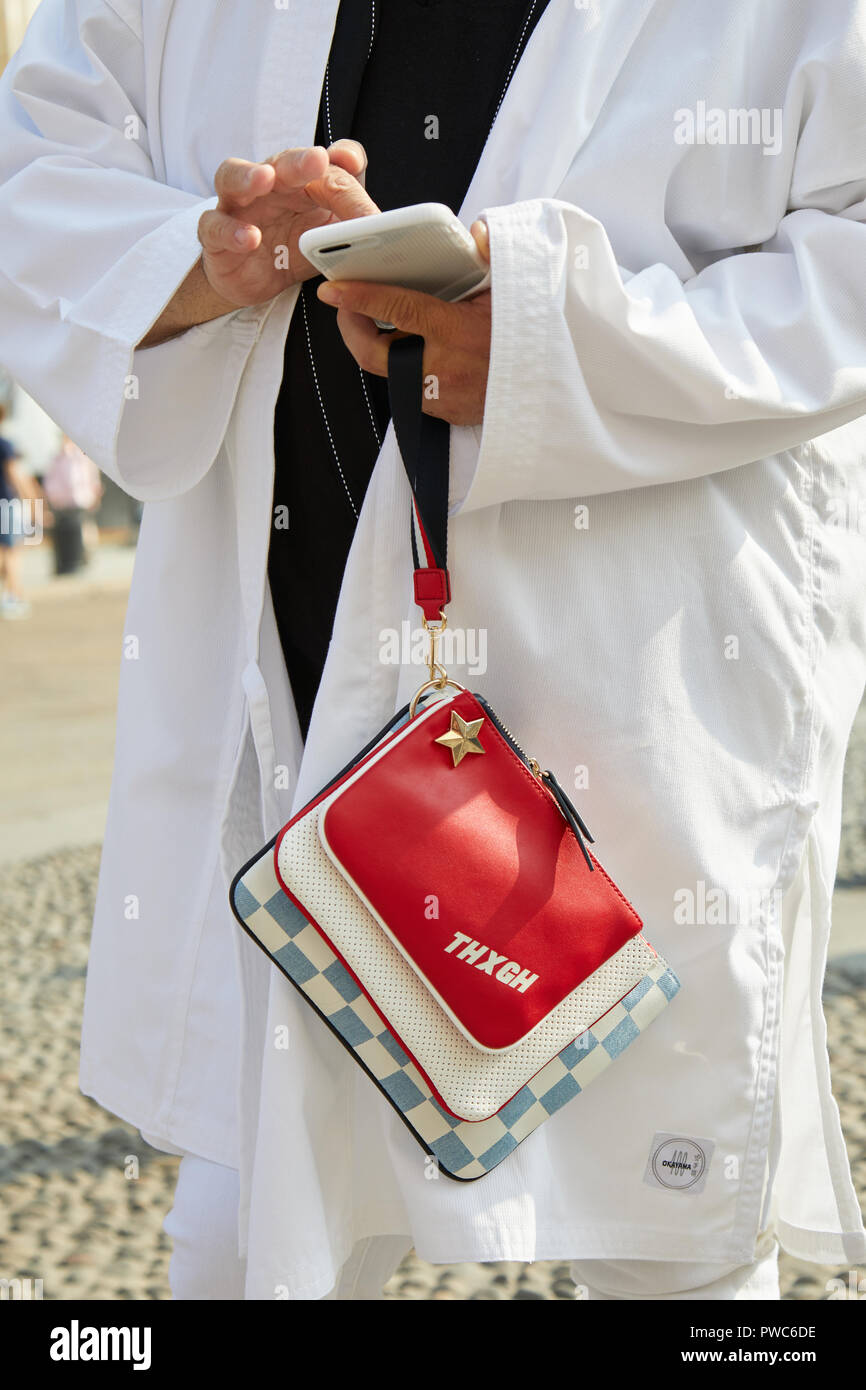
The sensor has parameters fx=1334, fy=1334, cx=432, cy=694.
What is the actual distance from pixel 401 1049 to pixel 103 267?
0.95 metres

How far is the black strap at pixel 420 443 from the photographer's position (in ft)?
4.41

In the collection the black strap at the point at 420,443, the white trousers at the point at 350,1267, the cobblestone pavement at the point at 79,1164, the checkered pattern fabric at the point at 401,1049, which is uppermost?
the black strap at the point at 420,443

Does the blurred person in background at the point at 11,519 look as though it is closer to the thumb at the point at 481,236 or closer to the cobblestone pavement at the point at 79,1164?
the cobblestone pavement at the point at 79,1164

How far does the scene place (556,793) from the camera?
1380mm

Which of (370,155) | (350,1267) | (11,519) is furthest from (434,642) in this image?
(11,519)

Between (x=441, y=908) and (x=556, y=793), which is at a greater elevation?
(x=556, y=793)

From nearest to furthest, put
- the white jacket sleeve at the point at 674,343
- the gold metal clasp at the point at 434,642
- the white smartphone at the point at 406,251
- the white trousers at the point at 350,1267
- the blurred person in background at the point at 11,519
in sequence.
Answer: the white smartphone at the point at 406,251
the white jacket sleeve at the point at 674,343
the gold metal clasp at the point at 434,642
the white trousers at the point at 350,1267
the blurred person in background at the point at 11,519

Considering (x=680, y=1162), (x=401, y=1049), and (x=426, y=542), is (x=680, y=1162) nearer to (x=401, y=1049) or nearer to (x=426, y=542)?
(x=401, y=1049)

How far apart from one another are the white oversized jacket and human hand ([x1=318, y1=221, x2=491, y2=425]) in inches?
2.3

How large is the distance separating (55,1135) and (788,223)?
9.45ft

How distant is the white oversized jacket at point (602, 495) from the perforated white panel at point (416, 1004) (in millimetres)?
133

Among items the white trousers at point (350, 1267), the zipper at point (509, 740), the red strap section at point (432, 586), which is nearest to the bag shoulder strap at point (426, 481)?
the red strap section at point (432, 586)

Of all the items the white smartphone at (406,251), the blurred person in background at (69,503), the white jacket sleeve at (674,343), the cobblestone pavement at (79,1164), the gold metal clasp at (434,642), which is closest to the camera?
the white smartphone at (406,251)

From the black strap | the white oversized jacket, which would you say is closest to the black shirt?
the white oversized jacket
